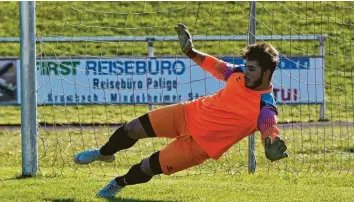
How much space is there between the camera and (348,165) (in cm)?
1159

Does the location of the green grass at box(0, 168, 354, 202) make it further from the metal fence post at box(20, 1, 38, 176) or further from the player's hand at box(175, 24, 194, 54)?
the player's hand at box(175, 24, 194, 54)

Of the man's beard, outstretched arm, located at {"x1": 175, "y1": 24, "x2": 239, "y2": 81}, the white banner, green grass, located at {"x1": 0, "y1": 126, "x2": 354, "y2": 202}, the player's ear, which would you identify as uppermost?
outstretched arm, located at {"x1": 175, "y1": 24, "x2": 239, "y2": 81}

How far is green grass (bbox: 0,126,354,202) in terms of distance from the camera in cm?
816

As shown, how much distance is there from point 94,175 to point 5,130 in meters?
6.38

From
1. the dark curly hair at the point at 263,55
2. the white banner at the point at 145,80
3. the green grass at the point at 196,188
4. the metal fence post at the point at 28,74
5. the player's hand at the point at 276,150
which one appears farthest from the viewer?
the white banner at the point at 145,80

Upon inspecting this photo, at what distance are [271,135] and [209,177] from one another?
9.37 ft

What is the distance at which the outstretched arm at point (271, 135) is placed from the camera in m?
6.73

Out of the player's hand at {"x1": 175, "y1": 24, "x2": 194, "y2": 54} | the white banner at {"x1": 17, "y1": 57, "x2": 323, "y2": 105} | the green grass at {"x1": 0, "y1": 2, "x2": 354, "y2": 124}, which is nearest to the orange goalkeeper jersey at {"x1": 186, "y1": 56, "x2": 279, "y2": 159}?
the player's hand at {"x1": 175, "y1": 24, "x2": 194, "y2": 54}

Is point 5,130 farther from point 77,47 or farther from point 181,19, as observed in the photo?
point 181,19

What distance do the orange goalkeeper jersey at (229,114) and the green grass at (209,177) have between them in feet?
2.25

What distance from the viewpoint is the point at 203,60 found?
7.89m

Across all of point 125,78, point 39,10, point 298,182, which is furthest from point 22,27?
point 39,10

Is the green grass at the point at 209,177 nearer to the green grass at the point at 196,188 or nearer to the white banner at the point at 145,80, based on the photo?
the green grass at the point at 196,188

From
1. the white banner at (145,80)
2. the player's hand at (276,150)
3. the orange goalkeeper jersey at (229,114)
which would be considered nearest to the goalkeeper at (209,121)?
the orange goalkeeper jersey at (229,114)
